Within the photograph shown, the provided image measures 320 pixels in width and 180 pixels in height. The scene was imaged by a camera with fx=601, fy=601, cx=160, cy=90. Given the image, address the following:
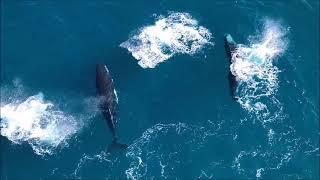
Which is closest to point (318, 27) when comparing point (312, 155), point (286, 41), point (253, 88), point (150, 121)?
point (286, 41)

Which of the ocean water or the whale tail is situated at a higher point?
the ocean water

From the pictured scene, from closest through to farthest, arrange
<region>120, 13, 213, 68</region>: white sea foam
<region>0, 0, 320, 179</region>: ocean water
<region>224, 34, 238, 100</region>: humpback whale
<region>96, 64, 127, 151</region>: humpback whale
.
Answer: <region>0, 0, 320, 179</region>: ocean water < <region>96, 64, 127, 151</region>: humpback whale < <region>224, 34, 238, 100</region>: humpback whale < <region>120, 13, 213, 68</region>: white sea foam

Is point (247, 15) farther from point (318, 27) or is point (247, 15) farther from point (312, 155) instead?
point (312, 155)

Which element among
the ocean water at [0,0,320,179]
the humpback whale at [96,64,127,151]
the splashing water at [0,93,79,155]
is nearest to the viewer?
the ocean water at [0,0,320,179]

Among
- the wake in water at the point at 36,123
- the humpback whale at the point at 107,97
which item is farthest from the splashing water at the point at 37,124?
the humpback whale at the point at 107,97

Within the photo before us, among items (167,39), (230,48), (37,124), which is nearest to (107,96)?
(37,124)

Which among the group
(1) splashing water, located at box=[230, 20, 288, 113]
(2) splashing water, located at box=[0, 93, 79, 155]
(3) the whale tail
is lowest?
(3) the whale tail

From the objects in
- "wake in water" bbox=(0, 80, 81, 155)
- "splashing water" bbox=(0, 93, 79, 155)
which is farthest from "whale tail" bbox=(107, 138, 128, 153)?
"splashing water" bbox=(0, 93, 79, 155)

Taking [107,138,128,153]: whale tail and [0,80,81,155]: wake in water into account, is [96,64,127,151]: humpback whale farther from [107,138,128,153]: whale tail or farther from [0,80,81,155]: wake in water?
[0,80,81,155]: wake in water
